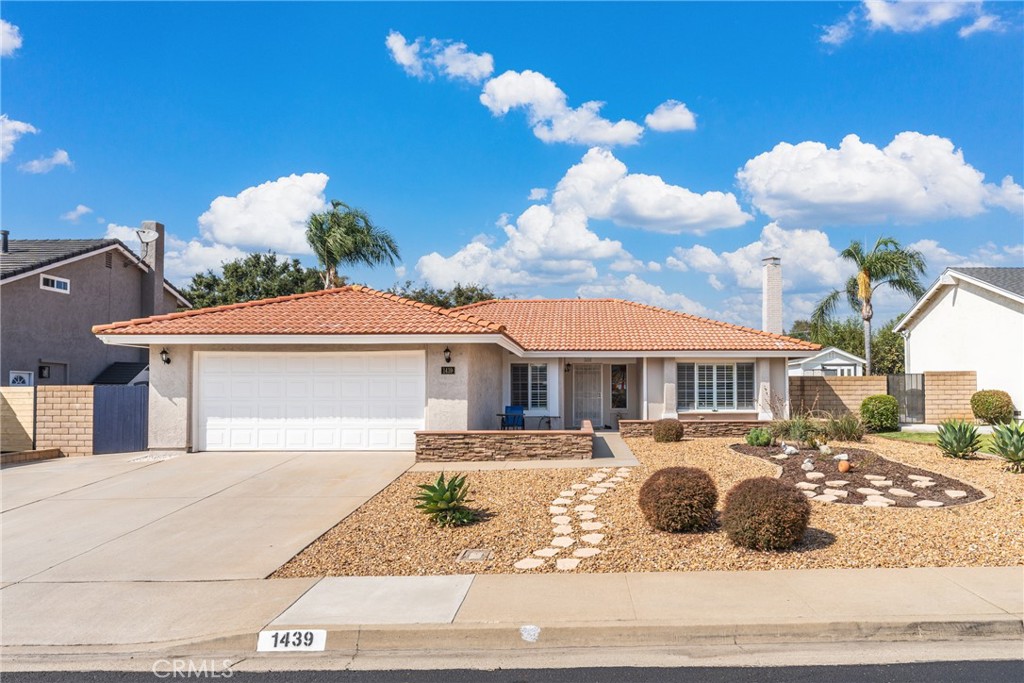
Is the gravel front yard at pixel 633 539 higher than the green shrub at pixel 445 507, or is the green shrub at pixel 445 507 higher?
the green shrub at pixel 445 507

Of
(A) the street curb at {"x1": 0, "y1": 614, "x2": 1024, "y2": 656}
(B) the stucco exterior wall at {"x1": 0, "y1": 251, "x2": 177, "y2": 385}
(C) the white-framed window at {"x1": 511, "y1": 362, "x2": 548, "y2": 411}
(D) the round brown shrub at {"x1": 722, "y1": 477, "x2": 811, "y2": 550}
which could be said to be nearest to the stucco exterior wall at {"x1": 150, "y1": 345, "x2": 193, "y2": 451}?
(B) the stucco exterior wall at {"x1": 0, "y1": 251, "x2": 177, "y2": 385}

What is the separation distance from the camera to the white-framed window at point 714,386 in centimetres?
2144

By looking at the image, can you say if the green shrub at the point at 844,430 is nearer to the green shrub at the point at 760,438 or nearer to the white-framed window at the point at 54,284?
the green shrub at the point at 760,438

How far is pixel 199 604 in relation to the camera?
6.46m

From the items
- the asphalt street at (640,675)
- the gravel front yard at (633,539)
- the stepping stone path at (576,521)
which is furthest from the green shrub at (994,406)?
the asphalt street at (640,675)

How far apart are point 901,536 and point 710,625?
12.7ft

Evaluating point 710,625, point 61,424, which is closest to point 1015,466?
point 710,625

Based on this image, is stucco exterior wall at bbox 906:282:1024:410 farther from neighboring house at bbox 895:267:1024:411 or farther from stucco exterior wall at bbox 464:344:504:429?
stucco exterior wall at bbox 464:344:504:429

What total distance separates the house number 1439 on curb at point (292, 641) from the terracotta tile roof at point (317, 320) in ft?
30.5

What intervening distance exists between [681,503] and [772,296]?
18.8m

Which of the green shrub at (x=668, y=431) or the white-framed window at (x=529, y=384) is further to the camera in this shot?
the white-framed window at (x=529, y=384)

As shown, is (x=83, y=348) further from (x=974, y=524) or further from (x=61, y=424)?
(x=974, y=524)

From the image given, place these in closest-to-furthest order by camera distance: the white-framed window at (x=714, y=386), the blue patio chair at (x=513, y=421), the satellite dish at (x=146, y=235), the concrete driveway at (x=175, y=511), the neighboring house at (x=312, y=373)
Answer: the concrete driveway at (x=175, y=511) → the neighboring house at (x=312, y=373) → the blue patio chair at (x=513, y=421) → the white-framed window at (x=714, y=386) → the satellite dish at (x=146, y=235)

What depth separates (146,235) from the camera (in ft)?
85.6
